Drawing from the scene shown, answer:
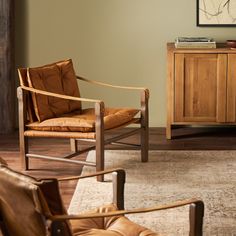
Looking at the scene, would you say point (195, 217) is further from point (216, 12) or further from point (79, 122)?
point (216, 12)

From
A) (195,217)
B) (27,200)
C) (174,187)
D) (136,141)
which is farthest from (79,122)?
(27,200)

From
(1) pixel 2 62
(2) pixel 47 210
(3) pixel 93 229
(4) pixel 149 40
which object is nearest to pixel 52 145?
(1) pixel 2 62

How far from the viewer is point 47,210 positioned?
2.19 m

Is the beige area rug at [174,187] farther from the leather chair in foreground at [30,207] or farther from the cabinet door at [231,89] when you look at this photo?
the leather chair in foreground at [30,207]

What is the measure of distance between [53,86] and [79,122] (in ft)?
1.58

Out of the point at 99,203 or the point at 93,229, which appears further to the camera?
the point at 99,203

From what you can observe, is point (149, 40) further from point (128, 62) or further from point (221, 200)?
point (221, 200)

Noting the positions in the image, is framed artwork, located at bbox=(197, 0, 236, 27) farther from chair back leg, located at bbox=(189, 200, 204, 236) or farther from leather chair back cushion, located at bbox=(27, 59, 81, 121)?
chair back leg, located at bbox=(189, 200, 204, 236)

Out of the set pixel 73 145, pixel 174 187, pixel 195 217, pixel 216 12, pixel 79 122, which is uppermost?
pixel 216 12

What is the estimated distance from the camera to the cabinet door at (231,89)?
562 cm

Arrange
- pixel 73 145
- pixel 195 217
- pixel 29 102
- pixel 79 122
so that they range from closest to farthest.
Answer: pixel 195 217
pixel 79 122
pixel 29 102
pixel 73 145

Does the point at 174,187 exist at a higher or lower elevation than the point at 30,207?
lower

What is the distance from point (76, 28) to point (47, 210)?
13.3 feet

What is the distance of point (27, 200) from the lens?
7.25ft
